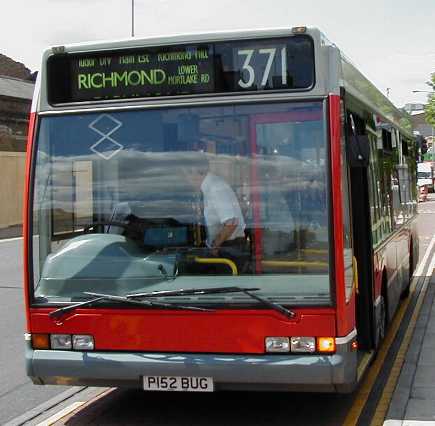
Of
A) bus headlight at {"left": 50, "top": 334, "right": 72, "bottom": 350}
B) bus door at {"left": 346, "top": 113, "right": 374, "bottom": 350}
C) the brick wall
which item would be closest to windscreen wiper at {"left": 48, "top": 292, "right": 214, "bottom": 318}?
bus headlight at {"left": 50, "top": 334, "right": 72, "bottom": 350}

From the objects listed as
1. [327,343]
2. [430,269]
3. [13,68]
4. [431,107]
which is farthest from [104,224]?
[13,68]

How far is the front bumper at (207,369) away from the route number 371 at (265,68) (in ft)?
6.02

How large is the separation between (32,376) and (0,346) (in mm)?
3877

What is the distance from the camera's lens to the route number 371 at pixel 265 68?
5289 mm

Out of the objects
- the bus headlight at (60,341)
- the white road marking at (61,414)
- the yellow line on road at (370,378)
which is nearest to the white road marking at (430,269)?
the yellow line on road at (370,378)

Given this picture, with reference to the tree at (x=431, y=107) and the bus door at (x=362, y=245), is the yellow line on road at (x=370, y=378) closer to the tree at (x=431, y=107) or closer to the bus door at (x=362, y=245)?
the bus door at (x=362, y=245)

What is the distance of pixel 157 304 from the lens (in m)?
5.29

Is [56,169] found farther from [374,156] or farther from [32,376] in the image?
[374,156]

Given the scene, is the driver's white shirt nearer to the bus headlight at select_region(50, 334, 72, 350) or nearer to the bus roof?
the bus roof

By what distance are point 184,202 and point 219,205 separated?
242 millimetres

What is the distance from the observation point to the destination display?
208 inches

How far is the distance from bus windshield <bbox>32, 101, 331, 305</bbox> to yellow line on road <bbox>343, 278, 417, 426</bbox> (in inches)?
53.1

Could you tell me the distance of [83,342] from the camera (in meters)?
5.50

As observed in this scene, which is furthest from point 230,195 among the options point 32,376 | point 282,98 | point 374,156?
point 374,156
